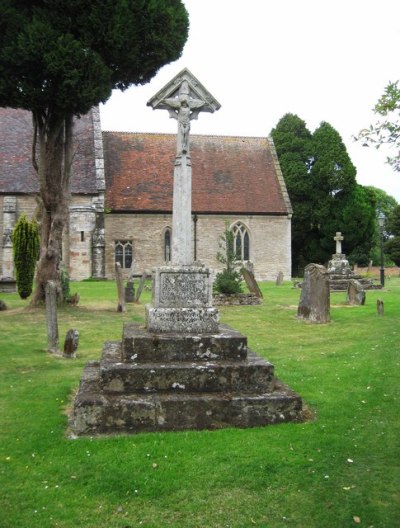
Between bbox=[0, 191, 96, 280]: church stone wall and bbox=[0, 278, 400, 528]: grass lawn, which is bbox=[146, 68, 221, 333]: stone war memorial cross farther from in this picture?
bbox=[0, 191, 96, 280]: church stone wall

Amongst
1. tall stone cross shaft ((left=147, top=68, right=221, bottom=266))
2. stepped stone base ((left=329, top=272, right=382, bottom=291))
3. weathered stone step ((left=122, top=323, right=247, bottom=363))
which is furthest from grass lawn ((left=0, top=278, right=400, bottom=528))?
stepped stone base ((left=329, top=272, right=382, bottom=291))

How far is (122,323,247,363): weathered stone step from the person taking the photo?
5.96 meters

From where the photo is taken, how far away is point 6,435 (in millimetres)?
5312

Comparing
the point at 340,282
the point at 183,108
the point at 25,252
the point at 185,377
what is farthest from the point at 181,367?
the point at 340,282

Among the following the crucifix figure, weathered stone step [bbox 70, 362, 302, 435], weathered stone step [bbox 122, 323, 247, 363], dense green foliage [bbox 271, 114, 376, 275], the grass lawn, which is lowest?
the grass lawn

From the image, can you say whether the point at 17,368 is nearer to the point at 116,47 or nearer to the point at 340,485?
the point at 340,485

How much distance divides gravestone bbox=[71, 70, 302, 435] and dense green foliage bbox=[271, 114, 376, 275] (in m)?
30.3

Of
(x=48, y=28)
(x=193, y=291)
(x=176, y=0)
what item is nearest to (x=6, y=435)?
(x=193, y=291)

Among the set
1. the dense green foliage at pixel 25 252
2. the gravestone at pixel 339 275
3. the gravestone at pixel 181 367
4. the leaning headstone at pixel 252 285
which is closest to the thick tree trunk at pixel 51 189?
the dense green foliage at pixel 25 252

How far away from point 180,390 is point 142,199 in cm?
2599

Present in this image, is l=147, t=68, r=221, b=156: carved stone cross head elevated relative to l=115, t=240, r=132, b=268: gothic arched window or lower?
elevated

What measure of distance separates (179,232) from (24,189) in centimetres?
2395

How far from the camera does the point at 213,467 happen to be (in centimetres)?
455

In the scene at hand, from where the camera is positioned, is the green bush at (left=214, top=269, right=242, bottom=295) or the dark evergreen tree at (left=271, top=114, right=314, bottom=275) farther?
the dark evergreen tree at (left=271, top=114, right=314, bottom=275)
